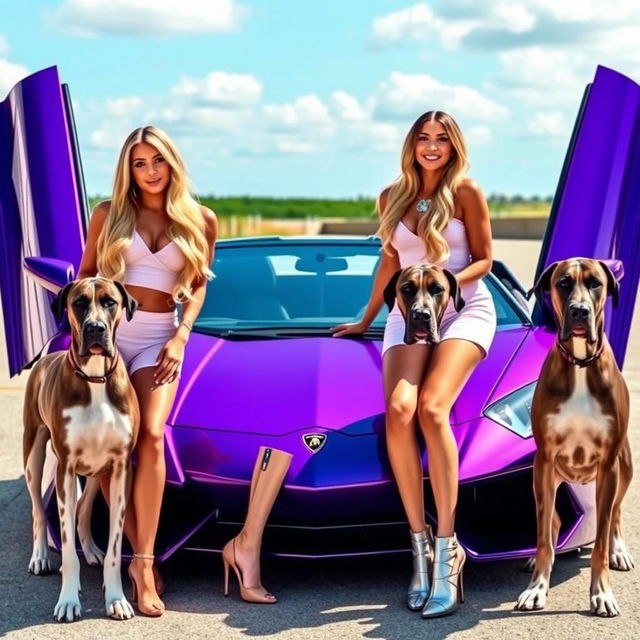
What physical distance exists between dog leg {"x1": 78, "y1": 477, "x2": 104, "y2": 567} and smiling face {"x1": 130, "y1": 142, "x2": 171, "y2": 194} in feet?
4.16

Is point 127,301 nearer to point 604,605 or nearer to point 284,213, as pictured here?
point 604,605

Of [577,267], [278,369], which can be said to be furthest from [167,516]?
[577,267]

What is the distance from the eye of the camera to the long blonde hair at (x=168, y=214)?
4562mm

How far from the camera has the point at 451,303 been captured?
469 cm

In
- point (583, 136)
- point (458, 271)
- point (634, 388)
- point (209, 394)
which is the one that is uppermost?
point (583, 136)

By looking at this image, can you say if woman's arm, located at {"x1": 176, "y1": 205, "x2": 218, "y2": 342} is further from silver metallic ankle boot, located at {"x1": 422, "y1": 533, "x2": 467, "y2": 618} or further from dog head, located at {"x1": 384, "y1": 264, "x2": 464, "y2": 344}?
silver metallic ankle boot, located at {"x1": 422, "y1": 533, "x2": 467, "y2": 618}

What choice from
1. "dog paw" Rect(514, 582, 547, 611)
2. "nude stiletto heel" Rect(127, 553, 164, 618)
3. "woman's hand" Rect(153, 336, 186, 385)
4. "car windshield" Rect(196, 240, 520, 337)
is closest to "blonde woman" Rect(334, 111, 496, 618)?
"dog paw" Rect(514, 582, 547, 611)

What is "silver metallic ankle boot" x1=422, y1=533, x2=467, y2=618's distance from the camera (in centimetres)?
412

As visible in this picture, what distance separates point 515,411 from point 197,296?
1430 mm

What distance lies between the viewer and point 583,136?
5500 millimetres

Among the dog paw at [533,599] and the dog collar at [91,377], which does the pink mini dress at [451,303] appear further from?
the dog collar at [91,377]

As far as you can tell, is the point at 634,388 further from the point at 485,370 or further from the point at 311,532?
the point at 311,532

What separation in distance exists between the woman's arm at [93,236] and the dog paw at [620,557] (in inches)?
99.9

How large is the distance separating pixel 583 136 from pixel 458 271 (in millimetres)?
1194
